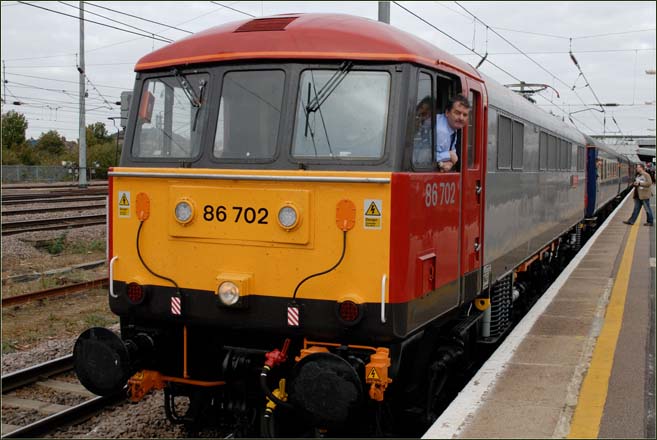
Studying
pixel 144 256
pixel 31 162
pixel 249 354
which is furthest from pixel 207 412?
pixel 31 162

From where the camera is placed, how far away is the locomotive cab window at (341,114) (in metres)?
5.21

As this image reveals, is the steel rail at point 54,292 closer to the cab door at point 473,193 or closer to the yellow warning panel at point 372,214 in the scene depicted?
the cab door at point 473,193

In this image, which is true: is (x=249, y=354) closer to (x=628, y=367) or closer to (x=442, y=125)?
(x=442, y=125)

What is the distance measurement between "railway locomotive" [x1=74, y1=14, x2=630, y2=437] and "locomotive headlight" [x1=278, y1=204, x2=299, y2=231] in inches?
0.4

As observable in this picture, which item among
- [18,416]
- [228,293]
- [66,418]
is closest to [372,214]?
[228,293]

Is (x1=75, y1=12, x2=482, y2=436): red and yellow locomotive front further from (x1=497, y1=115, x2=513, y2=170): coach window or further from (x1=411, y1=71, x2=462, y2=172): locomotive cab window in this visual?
(x1=497, y1=115, x2=513, y2=170): coach window

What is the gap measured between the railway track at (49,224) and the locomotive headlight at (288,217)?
14.0m

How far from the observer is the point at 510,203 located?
8242 mm

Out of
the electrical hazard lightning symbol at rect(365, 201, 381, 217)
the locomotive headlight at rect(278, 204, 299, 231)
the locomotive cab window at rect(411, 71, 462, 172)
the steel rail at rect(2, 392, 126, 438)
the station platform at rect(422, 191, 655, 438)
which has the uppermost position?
the locomotive cab window at rect(411, 71, 462, 172)

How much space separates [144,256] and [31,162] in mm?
54960

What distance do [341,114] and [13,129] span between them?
57.1 metres

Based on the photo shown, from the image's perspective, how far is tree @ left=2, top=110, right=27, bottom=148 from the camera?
182 ft

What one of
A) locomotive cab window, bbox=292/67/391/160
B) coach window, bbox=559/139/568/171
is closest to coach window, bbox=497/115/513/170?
locomotive cab window, bbox=292/67/391/160

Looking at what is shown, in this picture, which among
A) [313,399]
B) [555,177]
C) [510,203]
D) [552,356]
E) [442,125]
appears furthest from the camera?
[555,177]
